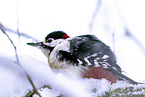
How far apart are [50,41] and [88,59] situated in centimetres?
68

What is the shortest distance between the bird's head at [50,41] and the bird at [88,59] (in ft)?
0.84

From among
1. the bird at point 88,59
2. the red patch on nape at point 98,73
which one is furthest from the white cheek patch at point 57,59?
the red patch on nape at point 98,73

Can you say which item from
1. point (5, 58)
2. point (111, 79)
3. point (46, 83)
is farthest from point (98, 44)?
point (5, 58)

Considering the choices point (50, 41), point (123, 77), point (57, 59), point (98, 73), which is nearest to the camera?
point (123, 77)

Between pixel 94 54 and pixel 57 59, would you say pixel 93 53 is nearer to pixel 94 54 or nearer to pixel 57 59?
pixel 94 54

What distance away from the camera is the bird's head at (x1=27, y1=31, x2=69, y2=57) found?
7.34 ft

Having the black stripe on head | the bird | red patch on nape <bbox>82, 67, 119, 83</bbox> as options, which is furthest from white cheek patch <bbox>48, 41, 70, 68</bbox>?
the black stripe on head

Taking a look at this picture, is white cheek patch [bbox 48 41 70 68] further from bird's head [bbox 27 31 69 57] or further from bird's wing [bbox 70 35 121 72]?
bird's head [bbox 27 31 69 57]

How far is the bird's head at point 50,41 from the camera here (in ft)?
7.34

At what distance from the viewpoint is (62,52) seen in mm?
1894

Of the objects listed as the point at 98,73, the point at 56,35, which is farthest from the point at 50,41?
the point at 98,73

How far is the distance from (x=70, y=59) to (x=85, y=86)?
0.43 metres

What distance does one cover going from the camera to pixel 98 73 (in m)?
1.78

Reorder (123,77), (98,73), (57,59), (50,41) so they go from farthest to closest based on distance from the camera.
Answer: (50,41)
(57,59)
(98,73)
(123,77)
